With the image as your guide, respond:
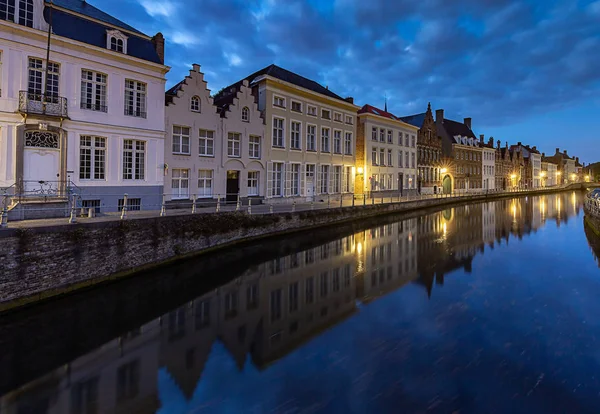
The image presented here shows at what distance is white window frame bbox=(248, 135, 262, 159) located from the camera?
22.1 meters

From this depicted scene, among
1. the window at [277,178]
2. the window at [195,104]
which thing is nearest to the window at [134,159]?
the window at [195,104]

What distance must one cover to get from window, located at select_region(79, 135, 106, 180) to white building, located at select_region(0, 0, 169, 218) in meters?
0.04

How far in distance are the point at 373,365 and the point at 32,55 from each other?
16974 millimetres

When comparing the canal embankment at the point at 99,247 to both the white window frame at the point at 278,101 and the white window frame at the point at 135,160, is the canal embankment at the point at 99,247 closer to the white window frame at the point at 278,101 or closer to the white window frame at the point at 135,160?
the white window frame at the point at 135,160

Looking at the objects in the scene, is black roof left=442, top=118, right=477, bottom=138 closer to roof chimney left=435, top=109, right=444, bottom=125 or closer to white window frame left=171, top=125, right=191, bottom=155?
roof chimney left=435, top=109, right=444, bottom=125

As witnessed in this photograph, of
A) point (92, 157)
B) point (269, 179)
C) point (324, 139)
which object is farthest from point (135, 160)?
point (324, 139)

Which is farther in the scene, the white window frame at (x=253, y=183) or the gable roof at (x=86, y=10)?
the white window frame at (x=253, y=183)

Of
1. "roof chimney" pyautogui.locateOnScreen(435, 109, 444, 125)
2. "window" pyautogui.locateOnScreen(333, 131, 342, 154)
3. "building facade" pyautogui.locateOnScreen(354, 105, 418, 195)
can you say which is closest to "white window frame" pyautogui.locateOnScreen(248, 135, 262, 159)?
"window" pyautogui.locateOnScreen(333, 131, 342, 154)

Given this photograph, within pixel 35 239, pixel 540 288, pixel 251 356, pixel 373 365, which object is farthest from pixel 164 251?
pixel 540 288

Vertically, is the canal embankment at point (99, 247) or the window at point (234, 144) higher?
the window at point (234, 144)

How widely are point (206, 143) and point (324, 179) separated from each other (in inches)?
457

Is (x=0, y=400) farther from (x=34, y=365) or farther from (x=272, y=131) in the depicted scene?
(x=272, y=131)

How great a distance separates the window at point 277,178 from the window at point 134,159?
918 centimetres

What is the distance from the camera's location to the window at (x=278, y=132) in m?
23.8
